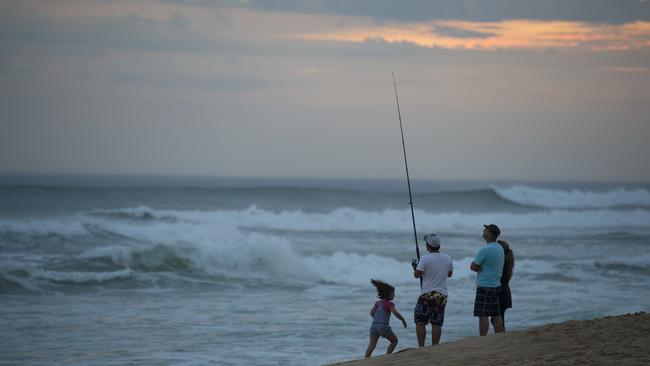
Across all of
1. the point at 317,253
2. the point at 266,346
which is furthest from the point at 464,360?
the point at 317,253

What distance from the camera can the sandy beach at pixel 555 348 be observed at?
20.0 ft

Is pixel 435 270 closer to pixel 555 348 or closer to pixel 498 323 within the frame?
pixel 498 323

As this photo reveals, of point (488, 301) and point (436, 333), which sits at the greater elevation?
point (488, 301)

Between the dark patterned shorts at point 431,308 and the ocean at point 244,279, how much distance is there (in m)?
2.07

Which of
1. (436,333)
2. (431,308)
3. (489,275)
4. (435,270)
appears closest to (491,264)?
(489,275)

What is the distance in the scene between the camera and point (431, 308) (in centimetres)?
760

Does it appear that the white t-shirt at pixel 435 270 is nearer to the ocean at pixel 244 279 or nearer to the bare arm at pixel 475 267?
the bare arm at pixel 475 267

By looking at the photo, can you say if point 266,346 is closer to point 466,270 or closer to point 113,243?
point 466,270

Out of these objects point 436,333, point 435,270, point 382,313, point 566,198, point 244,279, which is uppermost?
point 566,198

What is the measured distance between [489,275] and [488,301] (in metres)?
0.27

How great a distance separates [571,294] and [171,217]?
1695 centimetres

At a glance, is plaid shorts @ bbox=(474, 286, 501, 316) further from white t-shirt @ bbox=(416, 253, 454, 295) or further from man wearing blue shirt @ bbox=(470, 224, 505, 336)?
white t-shirt @ bbox=(416, 253, 454, 295)

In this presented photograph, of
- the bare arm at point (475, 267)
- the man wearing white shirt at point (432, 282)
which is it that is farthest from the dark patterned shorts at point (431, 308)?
the bare arm at point (475, 267)

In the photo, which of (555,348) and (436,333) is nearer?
(555,348)
